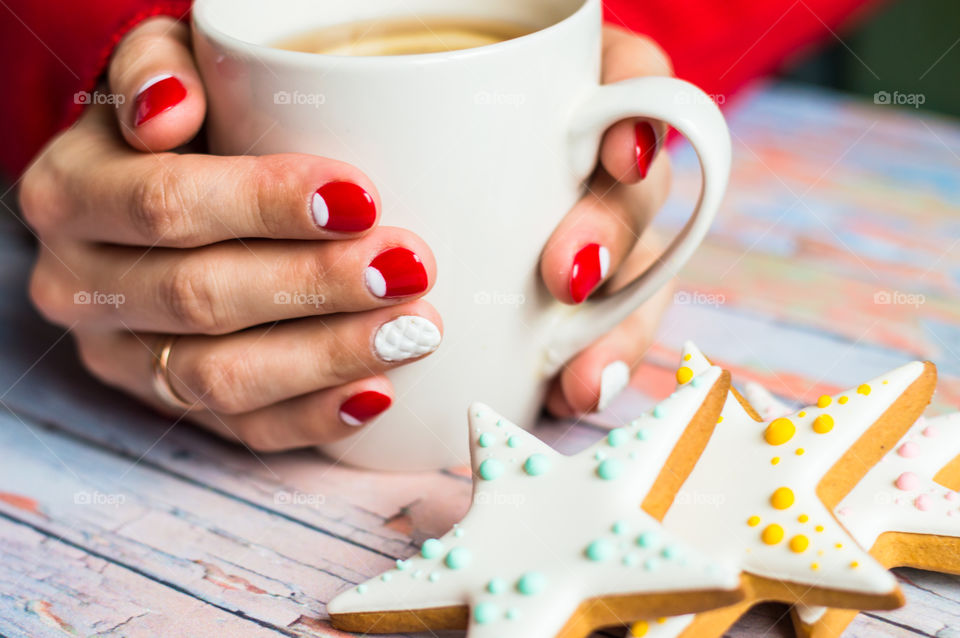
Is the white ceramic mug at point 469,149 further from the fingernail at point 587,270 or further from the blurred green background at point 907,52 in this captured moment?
the blurred green background at point 907,52

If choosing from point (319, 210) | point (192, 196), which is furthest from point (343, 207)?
point (192, 196)

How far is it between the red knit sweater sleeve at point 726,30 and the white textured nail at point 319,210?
70cm

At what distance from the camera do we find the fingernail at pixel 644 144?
593mm

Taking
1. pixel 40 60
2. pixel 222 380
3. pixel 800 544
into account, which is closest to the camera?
pixel 800 544

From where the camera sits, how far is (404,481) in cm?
65

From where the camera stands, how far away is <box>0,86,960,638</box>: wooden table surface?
20.9 inches

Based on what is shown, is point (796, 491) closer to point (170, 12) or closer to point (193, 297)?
point (193, 297)

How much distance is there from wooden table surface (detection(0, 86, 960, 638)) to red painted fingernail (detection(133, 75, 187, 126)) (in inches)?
10.3

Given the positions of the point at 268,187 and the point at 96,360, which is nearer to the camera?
the point at 268,187

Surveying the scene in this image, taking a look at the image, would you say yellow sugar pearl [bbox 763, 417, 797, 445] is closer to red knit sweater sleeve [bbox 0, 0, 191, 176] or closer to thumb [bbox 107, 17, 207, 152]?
thumb [bbox 107, 17, 207, 152]

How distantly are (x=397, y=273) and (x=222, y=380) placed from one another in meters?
0.18

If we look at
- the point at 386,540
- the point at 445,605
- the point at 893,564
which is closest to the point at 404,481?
the point at 386,540

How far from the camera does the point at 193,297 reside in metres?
0.61

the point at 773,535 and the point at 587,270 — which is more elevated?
the point at 587,270
